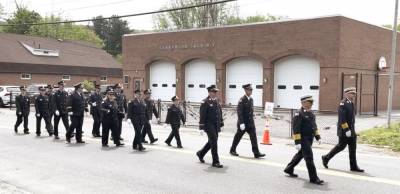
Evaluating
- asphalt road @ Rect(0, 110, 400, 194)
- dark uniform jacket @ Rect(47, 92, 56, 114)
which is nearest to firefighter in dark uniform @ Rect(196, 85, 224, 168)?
asphalt road @ Rect(0, 110, 400, 194)

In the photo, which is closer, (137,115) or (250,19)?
(137,115)

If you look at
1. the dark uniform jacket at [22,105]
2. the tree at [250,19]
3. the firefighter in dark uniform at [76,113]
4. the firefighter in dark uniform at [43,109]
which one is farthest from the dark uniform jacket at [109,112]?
the tree at [250,19]

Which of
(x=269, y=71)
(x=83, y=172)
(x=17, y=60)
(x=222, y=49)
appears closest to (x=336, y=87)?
(x=269, y=71)

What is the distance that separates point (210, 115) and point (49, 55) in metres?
43.3

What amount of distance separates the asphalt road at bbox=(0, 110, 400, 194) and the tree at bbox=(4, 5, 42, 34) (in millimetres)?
57498

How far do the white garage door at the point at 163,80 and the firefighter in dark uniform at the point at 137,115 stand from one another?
73.9ft

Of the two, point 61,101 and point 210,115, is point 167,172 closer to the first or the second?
point 210,115

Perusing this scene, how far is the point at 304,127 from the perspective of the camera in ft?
28.9

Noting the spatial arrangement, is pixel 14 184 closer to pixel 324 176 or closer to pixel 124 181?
pixel 124 181

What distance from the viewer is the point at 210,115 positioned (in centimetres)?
1059

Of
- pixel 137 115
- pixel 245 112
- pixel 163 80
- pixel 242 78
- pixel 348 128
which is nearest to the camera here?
pixel 348 128

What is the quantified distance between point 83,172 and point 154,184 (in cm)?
194

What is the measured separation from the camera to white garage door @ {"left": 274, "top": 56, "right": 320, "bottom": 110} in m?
27.5

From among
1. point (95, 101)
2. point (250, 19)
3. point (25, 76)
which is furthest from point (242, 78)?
point (250, 19)
